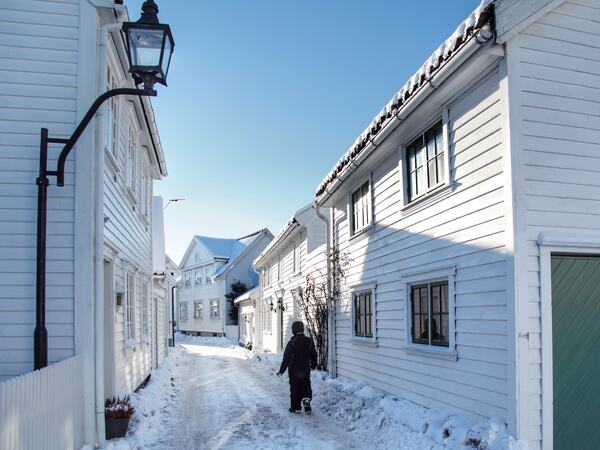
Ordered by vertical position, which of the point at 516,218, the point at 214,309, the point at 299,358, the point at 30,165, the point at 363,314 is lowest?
the point at 214,309

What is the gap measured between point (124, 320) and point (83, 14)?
489 centimetres

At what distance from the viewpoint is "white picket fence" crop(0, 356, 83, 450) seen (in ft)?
13.4

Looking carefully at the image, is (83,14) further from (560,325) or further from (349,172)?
(560,325)

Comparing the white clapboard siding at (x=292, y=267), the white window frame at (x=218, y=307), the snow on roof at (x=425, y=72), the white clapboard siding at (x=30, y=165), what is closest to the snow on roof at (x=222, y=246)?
the white window frame at (x=218, y=307)

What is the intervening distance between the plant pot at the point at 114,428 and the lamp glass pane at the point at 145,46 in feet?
14.4

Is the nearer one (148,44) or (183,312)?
(148,44)

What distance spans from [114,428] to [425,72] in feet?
19.8

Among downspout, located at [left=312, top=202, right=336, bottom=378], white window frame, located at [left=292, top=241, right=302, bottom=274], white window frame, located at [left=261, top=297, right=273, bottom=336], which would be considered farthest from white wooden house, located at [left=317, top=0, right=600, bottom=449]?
white window frame, located at [left=261, top=297, right=273, bottom=336]

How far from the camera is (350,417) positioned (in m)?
8.79

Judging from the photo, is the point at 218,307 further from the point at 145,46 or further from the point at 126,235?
the point at 145,46

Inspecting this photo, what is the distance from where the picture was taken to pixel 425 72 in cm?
703

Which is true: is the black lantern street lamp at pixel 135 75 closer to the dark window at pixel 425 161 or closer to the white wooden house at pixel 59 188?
the white wooden house at pixel 59 188

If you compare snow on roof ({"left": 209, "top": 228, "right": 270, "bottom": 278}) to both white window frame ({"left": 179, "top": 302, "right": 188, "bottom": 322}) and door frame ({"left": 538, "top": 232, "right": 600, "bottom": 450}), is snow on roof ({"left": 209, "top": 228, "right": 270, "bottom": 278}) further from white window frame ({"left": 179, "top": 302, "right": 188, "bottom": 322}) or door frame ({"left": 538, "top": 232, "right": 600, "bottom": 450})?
door frame ({"left": 538, "top": 232, "right": 600, "bottom": 450})

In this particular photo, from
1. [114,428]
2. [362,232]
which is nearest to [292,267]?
[362,232]
